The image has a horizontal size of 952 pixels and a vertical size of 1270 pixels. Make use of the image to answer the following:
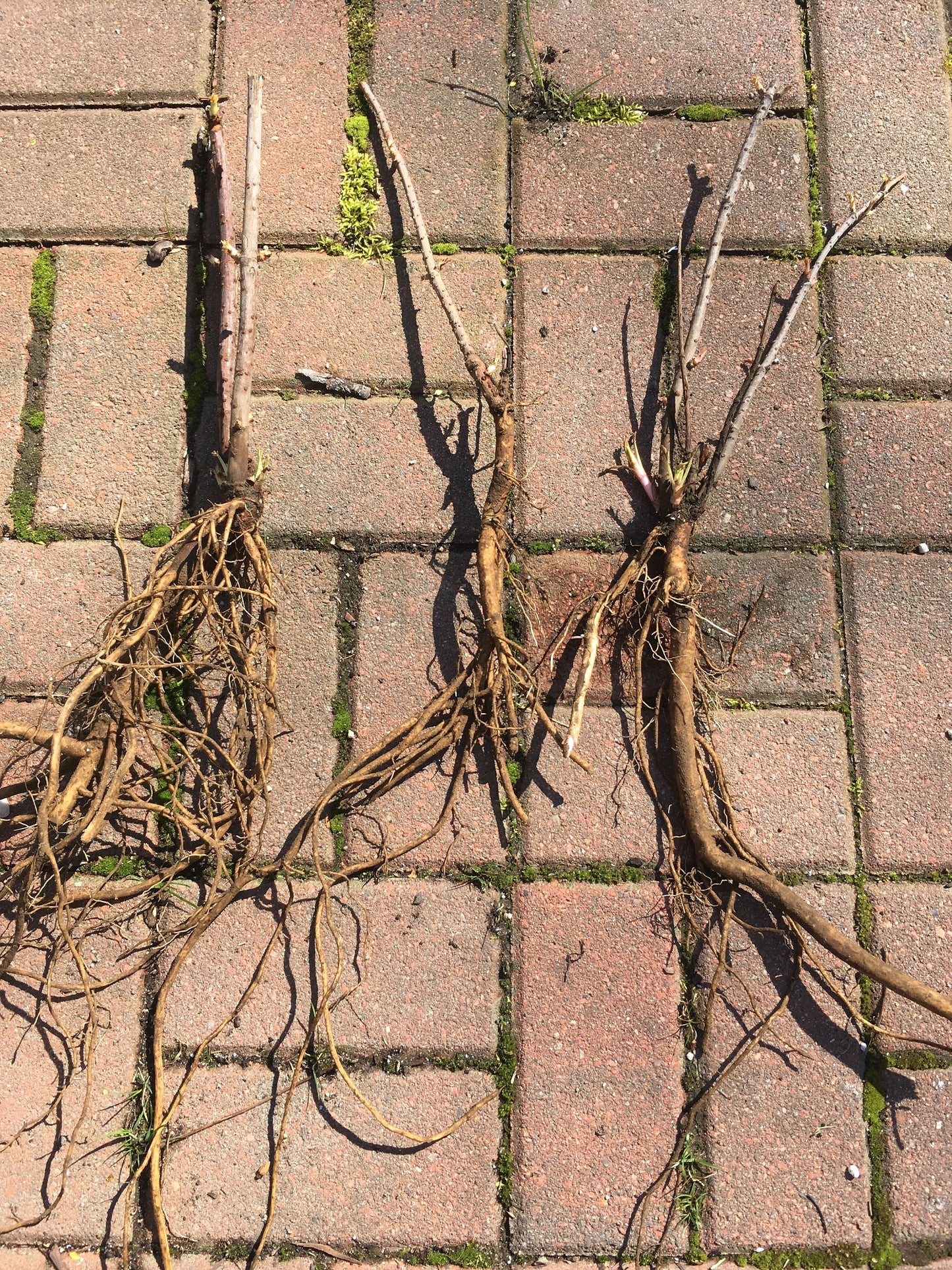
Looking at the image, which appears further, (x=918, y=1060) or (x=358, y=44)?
(x=358, y=44)

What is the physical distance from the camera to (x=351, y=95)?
2.24 meters

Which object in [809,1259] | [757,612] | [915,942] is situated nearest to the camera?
[809,1259]

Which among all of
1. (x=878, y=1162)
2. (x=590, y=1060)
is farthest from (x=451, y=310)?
(x=878, y=1162)

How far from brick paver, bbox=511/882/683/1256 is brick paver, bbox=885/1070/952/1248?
1.49 feet

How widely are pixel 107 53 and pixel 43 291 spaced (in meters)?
0.64

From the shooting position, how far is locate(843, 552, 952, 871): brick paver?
202 cm

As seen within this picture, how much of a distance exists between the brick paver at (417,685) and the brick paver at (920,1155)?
99 centimetres

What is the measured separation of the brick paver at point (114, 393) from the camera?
212 cm

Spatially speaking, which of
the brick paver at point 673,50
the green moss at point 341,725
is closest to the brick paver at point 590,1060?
the green moss at point 341,725

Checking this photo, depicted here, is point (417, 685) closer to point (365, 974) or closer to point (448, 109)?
point (365, 974)

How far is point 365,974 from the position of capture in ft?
6.42

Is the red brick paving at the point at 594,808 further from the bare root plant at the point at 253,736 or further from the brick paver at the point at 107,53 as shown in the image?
the brick paver at the point at 107,53

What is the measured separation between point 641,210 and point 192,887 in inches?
75.3

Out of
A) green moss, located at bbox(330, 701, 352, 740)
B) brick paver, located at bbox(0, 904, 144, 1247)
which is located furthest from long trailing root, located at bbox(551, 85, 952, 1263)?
brick paver, located at bbox(0, 904, 144, 1247)
